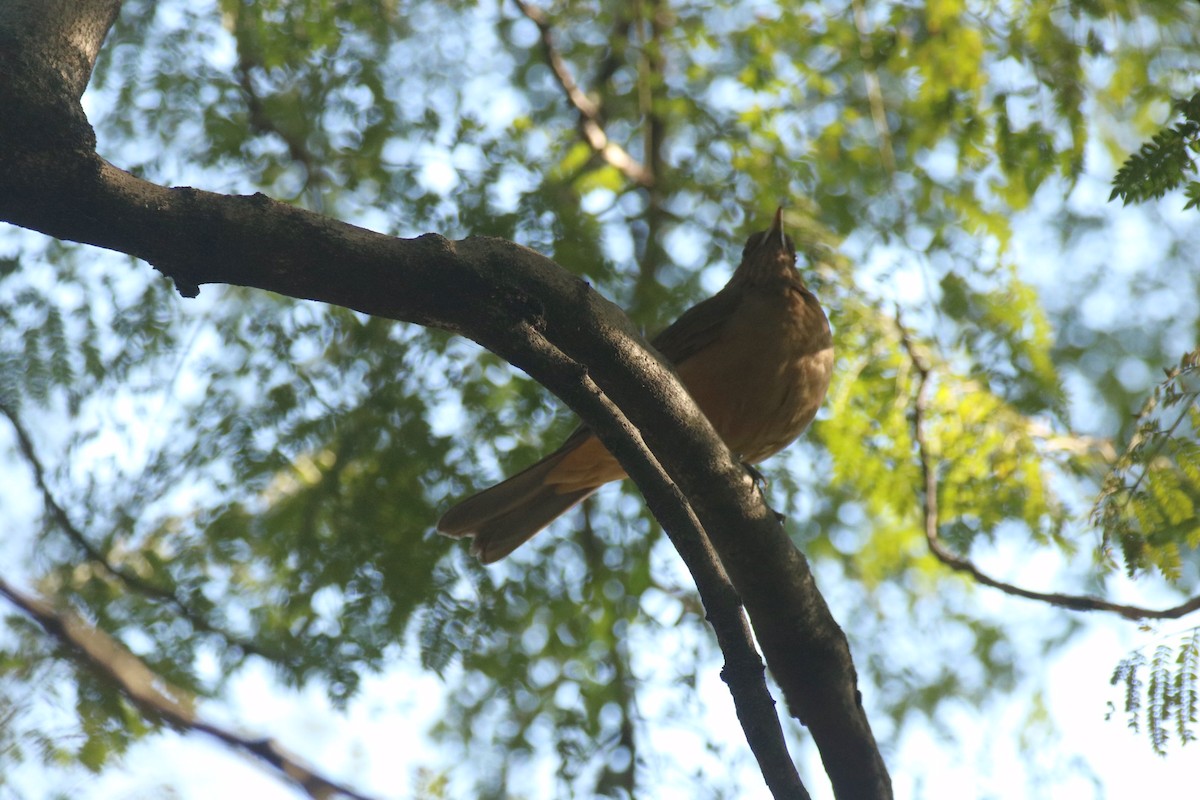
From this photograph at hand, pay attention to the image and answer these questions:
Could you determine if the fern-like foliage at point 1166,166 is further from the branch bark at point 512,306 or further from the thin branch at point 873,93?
the thin branch at point 873,93

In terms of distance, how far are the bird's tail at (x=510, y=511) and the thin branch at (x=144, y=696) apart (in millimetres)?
1769

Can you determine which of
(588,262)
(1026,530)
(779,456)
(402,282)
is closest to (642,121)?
(588,262)

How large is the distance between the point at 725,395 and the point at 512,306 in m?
2.21

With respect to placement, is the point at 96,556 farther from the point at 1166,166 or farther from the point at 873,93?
the point at 873,93

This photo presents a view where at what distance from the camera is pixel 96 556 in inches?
190

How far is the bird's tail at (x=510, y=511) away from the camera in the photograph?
498 centimetres

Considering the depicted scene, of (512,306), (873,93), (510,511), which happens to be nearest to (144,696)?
(512,306)

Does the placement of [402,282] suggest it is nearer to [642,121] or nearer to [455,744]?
[455,744]

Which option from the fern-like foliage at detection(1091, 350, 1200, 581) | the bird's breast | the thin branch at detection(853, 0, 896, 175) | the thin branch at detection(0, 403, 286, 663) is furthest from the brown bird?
the fern-like foliage at detection(1091, 350, 1200, 581)

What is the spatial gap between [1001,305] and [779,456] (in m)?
1.43

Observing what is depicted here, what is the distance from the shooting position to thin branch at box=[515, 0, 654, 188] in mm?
6578

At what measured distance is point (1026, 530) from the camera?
18.6 ft

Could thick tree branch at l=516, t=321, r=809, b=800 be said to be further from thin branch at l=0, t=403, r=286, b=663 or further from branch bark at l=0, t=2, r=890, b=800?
thin branch at l=0, t=403, r=286, b=663

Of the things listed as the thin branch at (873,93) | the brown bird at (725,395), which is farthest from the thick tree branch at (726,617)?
the thin branch at (873,93)
